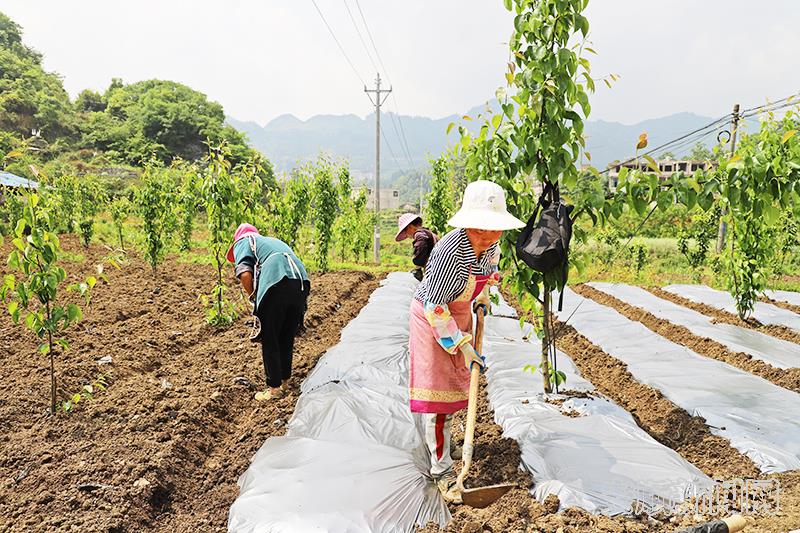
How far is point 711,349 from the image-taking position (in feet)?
21.8

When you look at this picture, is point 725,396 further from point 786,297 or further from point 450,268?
point 786,297

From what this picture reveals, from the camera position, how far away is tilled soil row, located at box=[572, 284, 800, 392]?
215 inches

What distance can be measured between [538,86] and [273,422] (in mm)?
3298

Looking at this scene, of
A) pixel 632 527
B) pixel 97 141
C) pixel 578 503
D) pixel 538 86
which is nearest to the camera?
pixel 632 527

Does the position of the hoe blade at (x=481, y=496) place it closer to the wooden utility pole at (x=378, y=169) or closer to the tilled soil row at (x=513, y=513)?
the tilled soil row at (x=513, y=513)

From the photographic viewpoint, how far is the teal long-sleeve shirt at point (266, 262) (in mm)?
4562

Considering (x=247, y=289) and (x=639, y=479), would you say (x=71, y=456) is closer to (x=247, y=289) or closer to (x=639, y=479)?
(x=247, y=289)

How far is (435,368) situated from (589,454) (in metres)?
1.08

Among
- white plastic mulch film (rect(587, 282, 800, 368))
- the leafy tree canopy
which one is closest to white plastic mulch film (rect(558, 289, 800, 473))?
white plastic mulch film (rect(587, 282, 800, 368))

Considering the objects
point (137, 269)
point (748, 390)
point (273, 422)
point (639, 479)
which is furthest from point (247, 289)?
point (137, 269)

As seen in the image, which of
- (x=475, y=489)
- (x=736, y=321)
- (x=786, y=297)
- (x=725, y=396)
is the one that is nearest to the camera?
(x=475, y=489)

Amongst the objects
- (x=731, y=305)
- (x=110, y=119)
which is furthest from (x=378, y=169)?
(x=110, y=119)

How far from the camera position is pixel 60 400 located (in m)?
4.51

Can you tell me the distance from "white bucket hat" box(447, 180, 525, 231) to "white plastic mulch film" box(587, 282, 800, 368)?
15.7 ft
